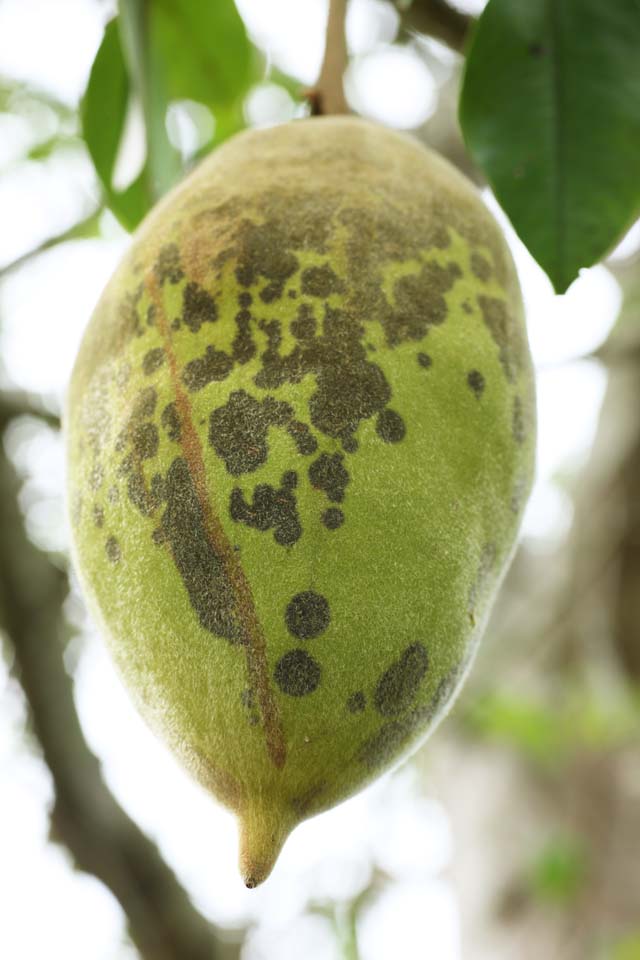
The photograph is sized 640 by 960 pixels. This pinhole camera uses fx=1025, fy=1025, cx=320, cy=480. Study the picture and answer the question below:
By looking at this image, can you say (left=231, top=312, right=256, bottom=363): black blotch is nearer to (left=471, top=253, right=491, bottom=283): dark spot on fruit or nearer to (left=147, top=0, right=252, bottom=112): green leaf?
(left=471, top=253, right=491, bottom=283): dark spot on fruit

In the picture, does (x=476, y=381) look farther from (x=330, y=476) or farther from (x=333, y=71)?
(x=333, y=71)

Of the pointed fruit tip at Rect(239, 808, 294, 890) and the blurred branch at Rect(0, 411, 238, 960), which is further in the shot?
the blurred branch at Rect(0, 411, 238, 960)

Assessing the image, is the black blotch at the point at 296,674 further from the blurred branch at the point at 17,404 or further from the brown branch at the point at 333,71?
the blurred branch at the point at 17,404

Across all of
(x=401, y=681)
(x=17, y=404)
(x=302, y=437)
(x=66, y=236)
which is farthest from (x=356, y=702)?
(x=66, y=236)

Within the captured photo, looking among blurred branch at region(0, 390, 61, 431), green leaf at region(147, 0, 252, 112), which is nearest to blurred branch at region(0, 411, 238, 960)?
blurred branch at region(0, 390, 61, 431)

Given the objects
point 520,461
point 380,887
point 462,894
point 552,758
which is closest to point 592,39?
point 520,461

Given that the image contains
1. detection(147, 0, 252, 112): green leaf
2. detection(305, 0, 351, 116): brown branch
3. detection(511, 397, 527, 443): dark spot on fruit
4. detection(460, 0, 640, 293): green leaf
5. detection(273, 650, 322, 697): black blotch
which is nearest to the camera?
detection(273, 650, 322, 697): black blotch

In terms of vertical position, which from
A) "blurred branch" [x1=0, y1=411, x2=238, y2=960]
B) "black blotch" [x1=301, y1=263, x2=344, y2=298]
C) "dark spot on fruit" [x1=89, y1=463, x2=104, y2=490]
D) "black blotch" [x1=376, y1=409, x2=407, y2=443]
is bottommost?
"blurred branch" [x1=0, y1=411, x2=238, y2=960]
